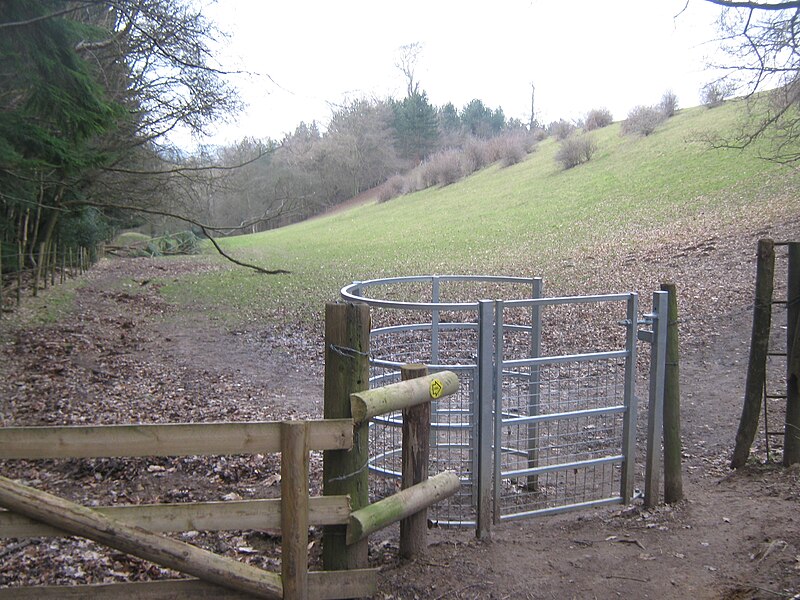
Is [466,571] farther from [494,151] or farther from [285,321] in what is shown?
[494,151]

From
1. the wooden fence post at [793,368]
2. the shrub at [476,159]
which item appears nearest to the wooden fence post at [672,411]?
the wooden fence post at [793,368]

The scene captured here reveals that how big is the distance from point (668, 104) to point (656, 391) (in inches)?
1796

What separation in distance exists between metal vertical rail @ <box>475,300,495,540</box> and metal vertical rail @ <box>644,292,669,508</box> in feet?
5.04

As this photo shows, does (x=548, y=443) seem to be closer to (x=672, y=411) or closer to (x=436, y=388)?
(x=672, y=411)

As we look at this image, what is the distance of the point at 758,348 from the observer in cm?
621

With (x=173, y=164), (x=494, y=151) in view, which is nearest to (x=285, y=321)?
(x=173, y=164)

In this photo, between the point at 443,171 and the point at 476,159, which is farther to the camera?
the point at 476,159

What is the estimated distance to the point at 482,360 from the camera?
16.5 feet

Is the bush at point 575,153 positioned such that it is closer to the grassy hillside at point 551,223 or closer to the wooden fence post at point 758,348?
the grassy hillside at point 551,223

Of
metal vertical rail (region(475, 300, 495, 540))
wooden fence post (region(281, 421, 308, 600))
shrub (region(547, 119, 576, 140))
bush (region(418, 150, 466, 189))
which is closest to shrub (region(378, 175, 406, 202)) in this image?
bush (region(418, 150, 466, 189))

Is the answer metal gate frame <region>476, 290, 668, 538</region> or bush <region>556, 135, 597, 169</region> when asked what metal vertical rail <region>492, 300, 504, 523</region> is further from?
bush <region>556, 135, 597, 169</region>

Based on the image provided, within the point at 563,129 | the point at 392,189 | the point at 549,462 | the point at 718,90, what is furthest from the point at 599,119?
the point at 549,462

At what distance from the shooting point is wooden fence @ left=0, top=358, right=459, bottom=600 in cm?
338

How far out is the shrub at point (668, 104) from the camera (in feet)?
153
